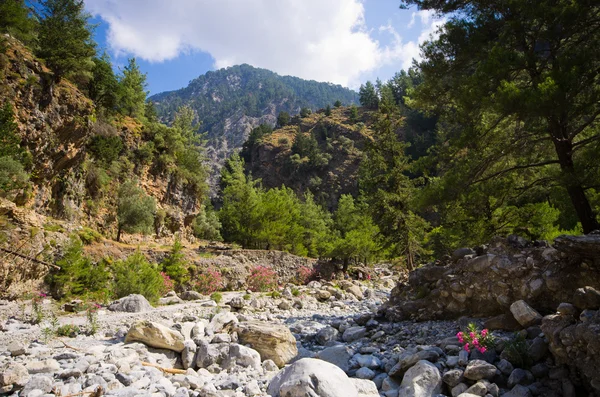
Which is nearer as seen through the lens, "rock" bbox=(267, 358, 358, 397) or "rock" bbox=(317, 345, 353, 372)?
"rock" bbox=(267, 358, 358, 397)

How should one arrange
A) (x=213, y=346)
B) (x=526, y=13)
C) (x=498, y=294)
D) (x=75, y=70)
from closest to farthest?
1. (x=213, y=346)
2. (x=498, y=294)
3. (x=526, y=13)
4. (x=75, y=70)

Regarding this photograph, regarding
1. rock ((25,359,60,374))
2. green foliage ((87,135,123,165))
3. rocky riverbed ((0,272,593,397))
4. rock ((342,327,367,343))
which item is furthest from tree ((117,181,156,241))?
rock ((25,359,60,374))

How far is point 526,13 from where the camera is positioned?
7027 millimetres

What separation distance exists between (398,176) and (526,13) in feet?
37.8

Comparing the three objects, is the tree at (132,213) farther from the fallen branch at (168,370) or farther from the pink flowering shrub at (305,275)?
the fallen branch at (168,370)

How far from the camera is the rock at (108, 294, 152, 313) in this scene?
8977 mm

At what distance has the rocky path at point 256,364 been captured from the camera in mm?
3596

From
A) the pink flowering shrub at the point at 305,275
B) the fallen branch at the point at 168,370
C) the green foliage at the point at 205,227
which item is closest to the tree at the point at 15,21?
the fallen branch at the point at 168,370

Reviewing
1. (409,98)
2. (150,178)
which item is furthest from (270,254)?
(409,98)

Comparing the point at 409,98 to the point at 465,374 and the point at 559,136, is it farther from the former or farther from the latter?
the point at 465,374

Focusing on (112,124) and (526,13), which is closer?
(526,13)

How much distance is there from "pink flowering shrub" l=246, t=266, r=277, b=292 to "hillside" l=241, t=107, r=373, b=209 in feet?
151

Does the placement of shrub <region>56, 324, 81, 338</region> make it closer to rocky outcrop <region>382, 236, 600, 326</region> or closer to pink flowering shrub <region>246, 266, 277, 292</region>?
rocky outcrop <region>382, 236, 600, 326</region>

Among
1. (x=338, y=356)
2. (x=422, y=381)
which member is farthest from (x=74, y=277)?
(x=422, y=381)
